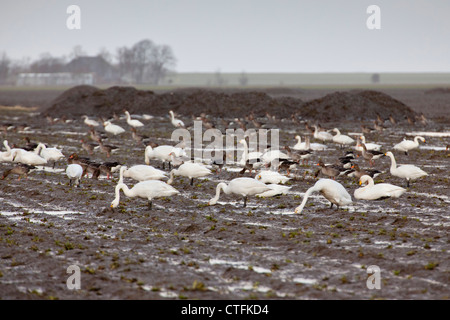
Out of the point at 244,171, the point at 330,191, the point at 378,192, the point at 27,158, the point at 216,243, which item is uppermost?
the point at 27,158

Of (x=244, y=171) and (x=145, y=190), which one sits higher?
(x=145, y=190)

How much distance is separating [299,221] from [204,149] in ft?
53.3

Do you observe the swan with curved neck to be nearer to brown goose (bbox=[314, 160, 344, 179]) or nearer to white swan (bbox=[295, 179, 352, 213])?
white swan (bbox=[295, 179, 352, 213])

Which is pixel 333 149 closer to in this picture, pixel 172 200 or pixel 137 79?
pixel 172 200

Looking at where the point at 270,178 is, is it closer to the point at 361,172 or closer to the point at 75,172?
the point at 361,172

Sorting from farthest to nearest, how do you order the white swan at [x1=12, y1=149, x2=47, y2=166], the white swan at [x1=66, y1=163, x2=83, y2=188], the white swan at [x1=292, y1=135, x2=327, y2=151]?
the white swan at [x1=292, y1=135, x2=327, y2=151], the white swan at [x1=12, y1=149, x2=47, y2=166], the white swan at [x1=66, y1=163, x2=83, y2=188]

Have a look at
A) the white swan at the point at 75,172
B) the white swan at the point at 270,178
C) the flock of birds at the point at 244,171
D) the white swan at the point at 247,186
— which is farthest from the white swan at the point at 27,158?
the white swan at the point at 247,186

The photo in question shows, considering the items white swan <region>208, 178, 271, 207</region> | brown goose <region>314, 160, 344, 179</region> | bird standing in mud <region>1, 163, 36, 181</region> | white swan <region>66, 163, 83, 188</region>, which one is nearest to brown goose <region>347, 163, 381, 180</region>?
brown goose <region>314, 160, 344, 179</region>

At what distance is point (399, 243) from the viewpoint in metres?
12.5

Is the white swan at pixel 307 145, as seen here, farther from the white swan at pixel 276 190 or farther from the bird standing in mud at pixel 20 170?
the bird standing in mud at pixel 20 170

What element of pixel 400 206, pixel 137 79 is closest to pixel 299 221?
pixel 400 206

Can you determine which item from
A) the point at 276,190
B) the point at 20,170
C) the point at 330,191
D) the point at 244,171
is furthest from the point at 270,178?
the point at 20,170

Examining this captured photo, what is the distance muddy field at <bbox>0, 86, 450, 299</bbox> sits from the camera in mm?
9859

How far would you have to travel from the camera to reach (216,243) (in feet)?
41.8
